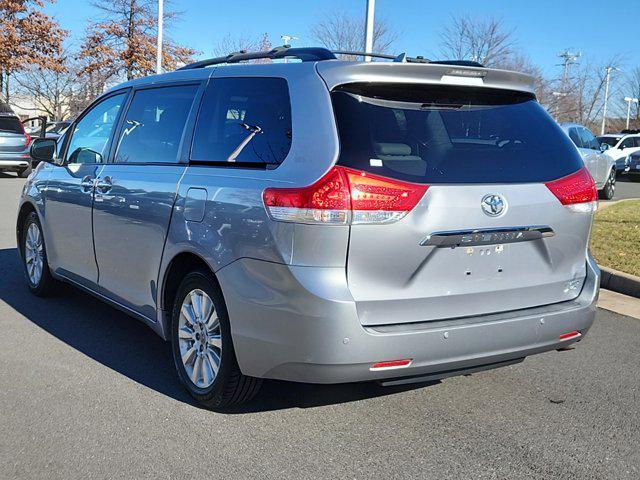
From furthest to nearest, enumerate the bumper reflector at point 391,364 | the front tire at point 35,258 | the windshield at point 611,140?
the windshield at point 611,140 < the front tire at point 35,258 < the bumper reflector at point 391,364

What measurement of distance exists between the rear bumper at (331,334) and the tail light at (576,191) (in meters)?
0.59

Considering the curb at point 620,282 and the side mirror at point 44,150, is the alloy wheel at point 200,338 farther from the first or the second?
the curb at point 620,282

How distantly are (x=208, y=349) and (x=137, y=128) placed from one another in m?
1.80

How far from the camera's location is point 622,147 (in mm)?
26281

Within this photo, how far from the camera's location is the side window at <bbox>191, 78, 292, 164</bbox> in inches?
139

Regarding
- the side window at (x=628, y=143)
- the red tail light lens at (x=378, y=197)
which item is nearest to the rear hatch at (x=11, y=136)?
the red tail light lens at (x=378, y=197)

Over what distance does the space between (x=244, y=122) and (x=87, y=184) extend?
1.79 meters

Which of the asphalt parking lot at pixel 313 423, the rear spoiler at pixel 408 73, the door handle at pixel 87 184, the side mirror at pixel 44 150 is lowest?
the asphalt parking lot at pixel 313 423

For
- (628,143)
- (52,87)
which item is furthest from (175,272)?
(52,87)

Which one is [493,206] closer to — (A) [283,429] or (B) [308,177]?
(B) [308,177]

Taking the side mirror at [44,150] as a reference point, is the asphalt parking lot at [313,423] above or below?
below

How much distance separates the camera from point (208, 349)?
12.5 feet

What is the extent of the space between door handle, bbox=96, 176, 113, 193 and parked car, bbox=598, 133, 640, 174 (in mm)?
23887

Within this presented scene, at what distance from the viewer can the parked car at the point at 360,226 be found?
314 centimetres
